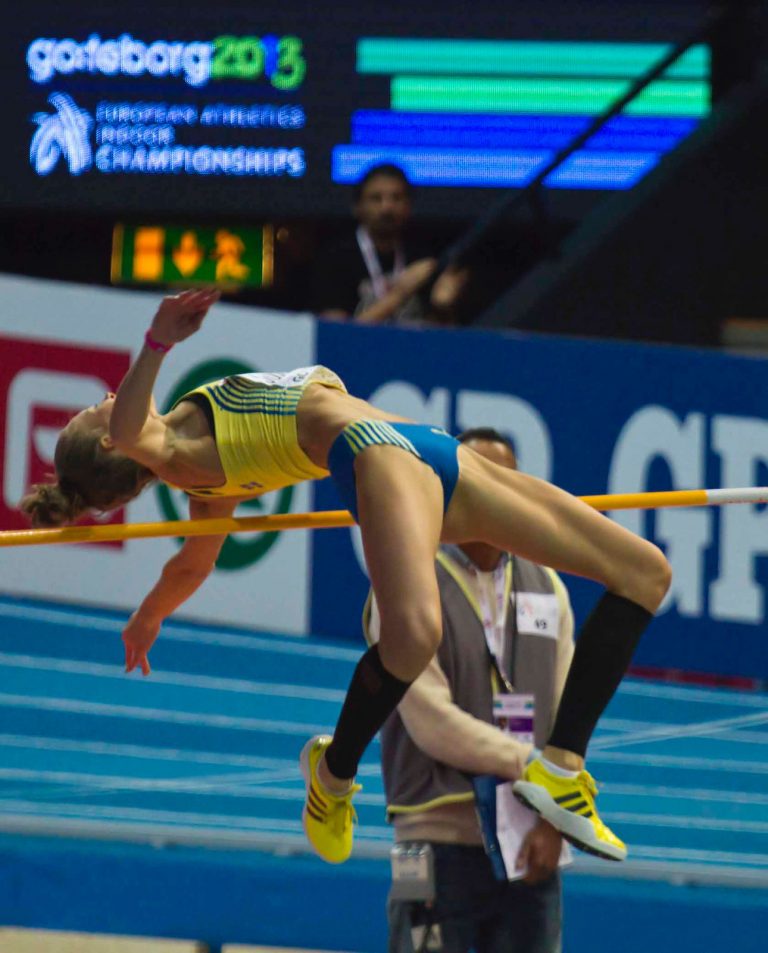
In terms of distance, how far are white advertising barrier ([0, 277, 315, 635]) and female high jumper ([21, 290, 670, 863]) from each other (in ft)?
5.09

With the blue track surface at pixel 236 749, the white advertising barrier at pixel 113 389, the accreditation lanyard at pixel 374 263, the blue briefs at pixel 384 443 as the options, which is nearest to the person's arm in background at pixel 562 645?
the blue briefs at pixel 384 443

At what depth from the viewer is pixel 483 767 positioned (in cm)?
365

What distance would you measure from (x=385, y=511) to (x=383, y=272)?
3.12m

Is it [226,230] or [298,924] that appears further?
[226,230]

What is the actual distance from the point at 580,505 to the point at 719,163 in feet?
15.1

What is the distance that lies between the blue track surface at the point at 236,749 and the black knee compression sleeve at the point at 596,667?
100 cm

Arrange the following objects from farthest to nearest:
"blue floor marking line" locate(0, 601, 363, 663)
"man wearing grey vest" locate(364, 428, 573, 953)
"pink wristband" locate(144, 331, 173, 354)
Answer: "blue floor marking line" locate(0, 601, 363, 663) < "pink wristband" locate(144, 331, 173, 354) < "man wearing grey vest" locate(364, 428, 573, 953)

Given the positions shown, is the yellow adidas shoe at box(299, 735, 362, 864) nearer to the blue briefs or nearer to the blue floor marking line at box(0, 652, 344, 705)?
the blue briefs

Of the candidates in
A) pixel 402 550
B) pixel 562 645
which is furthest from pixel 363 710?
pixel 562 645

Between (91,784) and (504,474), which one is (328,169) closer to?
(91,784)

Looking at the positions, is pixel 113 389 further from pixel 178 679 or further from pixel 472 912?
pixel 472 912

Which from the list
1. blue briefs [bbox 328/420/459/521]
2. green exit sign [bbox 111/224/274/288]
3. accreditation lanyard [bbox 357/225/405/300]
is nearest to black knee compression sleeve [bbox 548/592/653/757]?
blue briefs [bbox 328/420/459/521]

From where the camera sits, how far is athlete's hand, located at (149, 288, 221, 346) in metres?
3.85

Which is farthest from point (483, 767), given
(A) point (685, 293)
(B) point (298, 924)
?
(A) point (685, 293)
